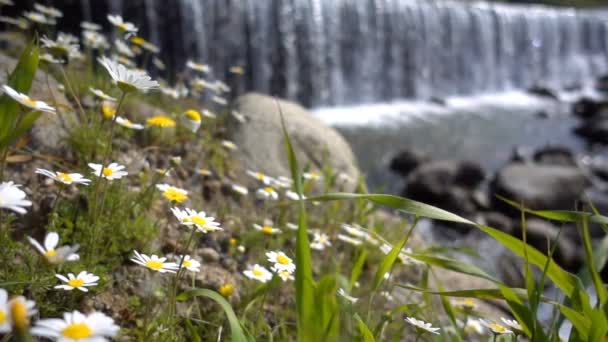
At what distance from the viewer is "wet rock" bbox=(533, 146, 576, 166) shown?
7.10 metres

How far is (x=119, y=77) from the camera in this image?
120cm

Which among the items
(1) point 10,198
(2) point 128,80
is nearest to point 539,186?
(2) point 128,80

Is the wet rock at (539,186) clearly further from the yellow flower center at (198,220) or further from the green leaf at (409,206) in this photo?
the yellow flower center at (198,220)

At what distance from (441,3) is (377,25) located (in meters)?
2.47

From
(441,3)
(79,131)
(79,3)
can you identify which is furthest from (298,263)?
(441,3)

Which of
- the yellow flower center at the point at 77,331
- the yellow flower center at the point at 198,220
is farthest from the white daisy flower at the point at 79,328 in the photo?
the yellow flower center at the point at 198,220

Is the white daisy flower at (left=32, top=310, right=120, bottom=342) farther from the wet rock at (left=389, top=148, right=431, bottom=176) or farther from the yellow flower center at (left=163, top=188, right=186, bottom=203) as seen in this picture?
the wet rock at (left=389, top=148, right=431, bottom=176)

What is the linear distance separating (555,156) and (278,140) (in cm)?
523

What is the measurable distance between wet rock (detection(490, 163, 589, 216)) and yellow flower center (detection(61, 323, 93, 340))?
5.42 m

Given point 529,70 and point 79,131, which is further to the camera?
point 529,70

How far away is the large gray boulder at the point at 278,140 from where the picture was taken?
119 inches

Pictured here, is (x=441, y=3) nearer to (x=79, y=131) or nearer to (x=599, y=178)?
(x=599, y=178)

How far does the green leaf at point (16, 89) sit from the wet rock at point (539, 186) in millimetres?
5129

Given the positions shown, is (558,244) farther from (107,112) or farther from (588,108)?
(588,108)
